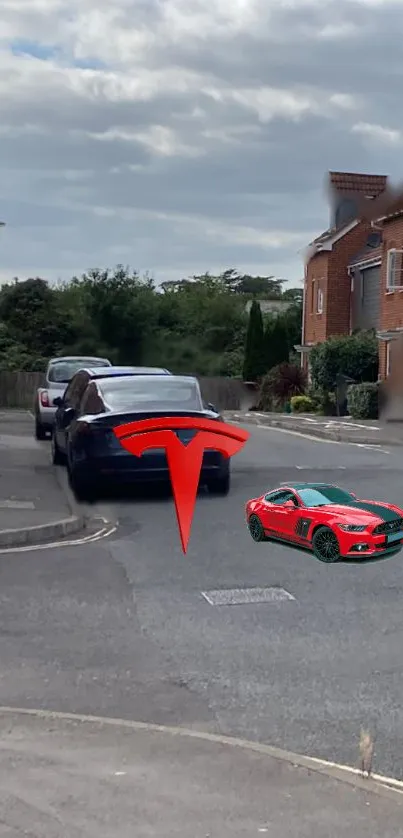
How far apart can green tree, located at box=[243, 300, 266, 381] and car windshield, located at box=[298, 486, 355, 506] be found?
0.74 m

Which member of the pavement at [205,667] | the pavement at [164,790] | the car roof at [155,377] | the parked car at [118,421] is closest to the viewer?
the parked car at [118,421]

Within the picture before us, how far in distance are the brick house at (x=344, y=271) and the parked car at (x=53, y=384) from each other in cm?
55

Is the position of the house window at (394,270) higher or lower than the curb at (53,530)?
higher

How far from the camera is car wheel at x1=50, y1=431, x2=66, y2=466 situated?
300 centimetres

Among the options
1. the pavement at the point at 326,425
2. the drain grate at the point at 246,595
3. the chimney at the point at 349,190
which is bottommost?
the drain grate at the point at 246,595

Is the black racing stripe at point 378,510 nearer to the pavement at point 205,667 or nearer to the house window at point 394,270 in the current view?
the house window at point 394,270

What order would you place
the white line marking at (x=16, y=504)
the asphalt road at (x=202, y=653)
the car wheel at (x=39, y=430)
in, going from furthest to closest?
the asphalt road at (x=202, y=653) → the white line marking at (x=16, y=504) → the car wheel at (x=39, y=430)

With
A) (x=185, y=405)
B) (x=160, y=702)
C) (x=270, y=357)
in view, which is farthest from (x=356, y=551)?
(x=160, y=702)

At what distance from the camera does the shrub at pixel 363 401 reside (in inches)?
101

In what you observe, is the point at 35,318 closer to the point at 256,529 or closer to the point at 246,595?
the point at 256,529

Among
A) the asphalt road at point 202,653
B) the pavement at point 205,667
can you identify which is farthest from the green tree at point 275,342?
the asphalt road at point 202,653

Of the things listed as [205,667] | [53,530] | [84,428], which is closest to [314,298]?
[84,428]

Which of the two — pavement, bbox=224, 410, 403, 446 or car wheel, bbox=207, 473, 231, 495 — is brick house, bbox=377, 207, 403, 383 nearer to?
pavement, bbox=224, 410, 403, 446

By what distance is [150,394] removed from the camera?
2.48 meters
